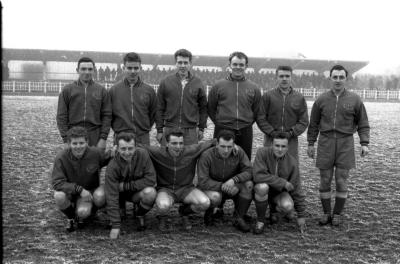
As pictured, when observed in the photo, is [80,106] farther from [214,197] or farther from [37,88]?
[37,88]

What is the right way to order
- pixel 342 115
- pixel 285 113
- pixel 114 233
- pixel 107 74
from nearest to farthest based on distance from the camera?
pixel 114 233, pixel 342 115, pixel 285 113, pixel 107 74

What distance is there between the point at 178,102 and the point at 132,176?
1049 mm

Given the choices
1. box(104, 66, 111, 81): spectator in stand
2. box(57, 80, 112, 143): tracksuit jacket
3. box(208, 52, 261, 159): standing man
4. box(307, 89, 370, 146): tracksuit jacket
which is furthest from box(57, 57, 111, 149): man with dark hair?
box(104, 66, 111, 81): spectator in stand

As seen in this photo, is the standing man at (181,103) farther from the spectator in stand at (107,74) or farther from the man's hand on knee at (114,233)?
the spectator in stand at (107,74)

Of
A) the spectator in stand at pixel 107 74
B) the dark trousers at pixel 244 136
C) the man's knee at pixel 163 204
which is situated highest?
the spectator in stand at pixel 107 74

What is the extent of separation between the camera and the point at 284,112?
14.8 ft

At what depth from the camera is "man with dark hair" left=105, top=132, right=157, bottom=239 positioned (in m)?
3.85

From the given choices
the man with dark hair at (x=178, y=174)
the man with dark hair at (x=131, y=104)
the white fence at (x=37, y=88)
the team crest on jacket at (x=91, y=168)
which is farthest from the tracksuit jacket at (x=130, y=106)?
the white fence at (x=37, y=88)

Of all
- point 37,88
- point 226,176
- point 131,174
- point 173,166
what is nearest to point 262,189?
point 226,176

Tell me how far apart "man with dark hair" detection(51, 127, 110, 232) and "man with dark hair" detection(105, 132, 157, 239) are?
7.0 inches

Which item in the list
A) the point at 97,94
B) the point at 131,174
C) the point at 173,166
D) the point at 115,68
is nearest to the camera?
the point at 131,174

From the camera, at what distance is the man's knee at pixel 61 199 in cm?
379

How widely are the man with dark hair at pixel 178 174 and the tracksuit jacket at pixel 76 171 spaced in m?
0.53

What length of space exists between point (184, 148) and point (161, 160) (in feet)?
0.85
